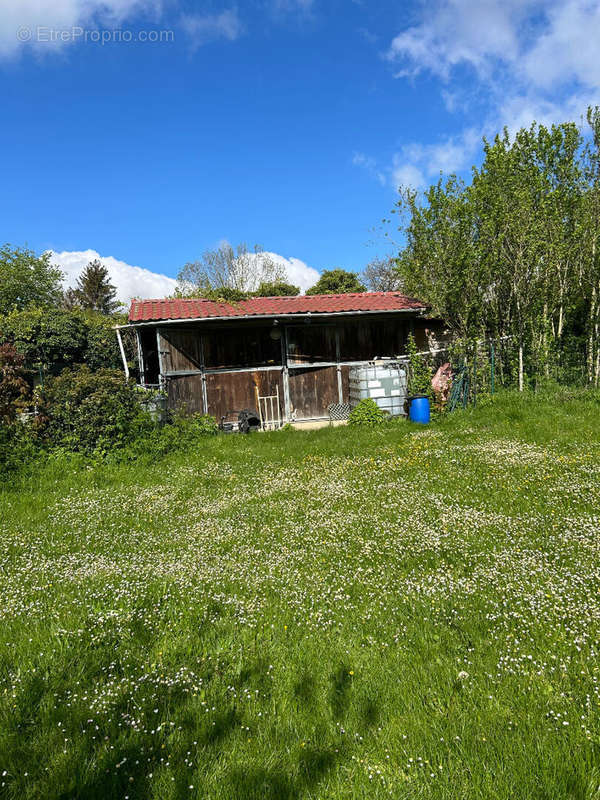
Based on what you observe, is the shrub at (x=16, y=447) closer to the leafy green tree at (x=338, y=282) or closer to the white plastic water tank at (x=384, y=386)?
the white plastic water tank at (x=384, y=386)

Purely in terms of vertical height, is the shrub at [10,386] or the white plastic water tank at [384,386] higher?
the shrub at [10,386]

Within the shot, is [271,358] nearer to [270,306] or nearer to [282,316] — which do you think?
[282,316]

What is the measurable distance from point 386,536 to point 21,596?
3558mm

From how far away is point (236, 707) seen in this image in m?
2.44

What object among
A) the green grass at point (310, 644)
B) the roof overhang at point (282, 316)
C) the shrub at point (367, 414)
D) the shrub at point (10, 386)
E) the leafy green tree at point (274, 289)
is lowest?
the green grass at point (310, 644)

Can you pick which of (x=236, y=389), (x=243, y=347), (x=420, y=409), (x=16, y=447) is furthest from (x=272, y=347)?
(x=16, y=447)

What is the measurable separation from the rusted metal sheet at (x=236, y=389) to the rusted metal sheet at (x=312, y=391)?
45 cm

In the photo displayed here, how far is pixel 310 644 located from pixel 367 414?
371 inches

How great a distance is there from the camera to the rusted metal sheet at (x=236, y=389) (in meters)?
13.1

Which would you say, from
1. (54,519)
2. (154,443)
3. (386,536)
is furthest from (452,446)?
(54,519)

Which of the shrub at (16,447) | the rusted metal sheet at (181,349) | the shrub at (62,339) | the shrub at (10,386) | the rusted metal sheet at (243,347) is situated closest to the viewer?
the shrub at (16,447)

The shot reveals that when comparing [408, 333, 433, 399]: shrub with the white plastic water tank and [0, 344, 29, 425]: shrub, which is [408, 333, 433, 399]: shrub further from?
[0, 344, 29, 425]: shrub

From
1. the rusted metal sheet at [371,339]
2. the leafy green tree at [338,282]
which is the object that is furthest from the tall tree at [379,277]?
the rusted metal sheet at [371,339]

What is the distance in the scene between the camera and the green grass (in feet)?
6.65
